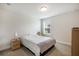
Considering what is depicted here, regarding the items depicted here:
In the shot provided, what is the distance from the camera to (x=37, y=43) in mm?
1376

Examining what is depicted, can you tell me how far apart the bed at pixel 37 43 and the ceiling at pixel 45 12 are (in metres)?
0.38

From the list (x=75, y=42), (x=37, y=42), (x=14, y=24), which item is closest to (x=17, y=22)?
(x=14, y=24)

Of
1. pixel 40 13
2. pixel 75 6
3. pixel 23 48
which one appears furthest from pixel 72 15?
pixel 23 48

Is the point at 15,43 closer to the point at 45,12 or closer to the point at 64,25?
the point at 45,12

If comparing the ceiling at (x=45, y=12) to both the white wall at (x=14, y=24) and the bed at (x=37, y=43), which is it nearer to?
the white wall at (x=14, y=24)

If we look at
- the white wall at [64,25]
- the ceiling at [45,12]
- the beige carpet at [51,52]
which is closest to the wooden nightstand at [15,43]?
the beige carpet at [51,52]

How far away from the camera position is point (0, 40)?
1.42 meters

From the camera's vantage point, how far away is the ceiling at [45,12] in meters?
1.42

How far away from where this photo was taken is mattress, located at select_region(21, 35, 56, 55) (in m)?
1.39

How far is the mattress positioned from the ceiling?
0.38m

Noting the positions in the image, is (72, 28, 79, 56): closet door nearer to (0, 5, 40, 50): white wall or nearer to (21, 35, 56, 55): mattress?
(21, 35, 56, 55): mattress

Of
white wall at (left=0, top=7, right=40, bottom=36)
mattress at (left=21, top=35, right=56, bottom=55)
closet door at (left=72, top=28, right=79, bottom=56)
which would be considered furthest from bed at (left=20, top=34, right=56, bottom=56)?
closet door at (left=72, top=28, right=79, bottom=56)

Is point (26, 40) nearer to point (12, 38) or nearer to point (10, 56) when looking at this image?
point (12, 38)

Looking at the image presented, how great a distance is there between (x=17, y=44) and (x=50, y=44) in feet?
1.81
